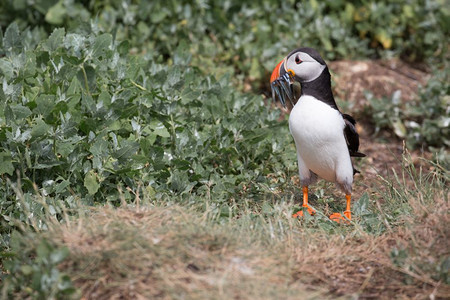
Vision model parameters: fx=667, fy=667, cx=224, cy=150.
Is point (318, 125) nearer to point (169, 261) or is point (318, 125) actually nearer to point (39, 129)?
point (169, 261)

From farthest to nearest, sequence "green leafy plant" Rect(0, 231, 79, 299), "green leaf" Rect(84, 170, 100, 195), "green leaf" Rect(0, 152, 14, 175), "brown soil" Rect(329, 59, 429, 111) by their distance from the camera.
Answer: "brown soil" Rect(329, 59, 429, 111)
"green leaf" Rect(84, 170, 100, 195)
"green leaf" Rect(0, 152, 14, 175)
"green leafy plant" Rect(0, 231, 79, 299)

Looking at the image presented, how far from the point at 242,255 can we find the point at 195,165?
1.44m

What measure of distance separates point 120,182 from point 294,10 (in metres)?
3.77

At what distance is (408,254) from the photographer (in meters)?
3.34

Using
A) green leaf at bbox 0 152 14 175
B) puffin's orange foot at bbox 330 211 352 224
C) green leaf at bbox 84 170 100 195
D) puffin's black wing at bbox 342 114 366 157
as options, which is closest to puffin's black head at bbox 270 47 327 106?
puffin's black wing at bbox 342 114 366 157

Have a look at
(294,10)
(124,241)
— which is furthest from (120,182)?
(294,10)

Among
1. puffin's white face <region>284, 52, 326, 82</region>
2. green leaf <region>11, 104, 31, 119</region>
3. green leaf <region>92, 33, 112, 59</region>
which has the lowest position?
green leaf <region>11, 104, 31, 119</region>

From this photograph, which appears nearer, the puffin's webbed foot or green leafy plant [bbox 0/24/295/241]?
the puffin's webbed foot

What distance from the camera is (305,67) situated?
410cm

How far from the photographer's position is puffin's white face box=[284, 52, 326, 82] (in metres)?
4.10

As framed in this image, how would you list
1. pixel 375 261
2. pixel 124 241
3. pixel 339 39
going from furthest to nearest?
1. pixel 339 39
2. pixel 375 261
3. pixel 124 241

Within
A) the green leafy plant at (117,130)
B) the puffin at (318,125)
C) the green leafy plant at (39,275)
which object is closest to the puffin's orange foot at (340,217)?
the puffin at (318,125)

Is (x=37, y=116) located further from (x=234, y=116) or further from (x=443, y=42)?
(x=443, y=42)

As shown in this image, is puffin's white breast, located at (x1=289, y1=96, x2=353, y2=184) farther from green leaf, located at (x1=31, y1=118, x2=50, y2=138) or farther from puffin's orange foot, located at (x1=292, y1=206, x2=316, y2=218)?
green leaf, located at (x1=31, y1=118, x2=50, y2=138)
